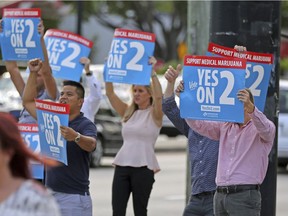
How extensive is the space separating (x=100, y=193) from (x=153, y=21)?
2739 centimetres

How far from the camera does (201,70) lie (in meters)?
7.04

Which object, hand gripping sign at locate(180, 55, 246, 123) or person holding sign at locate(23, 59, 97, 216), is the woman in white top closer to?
person holding sign at locate(23, 59, 97, 216)

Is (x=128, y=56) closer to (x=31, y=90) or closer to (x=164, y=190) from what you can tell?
(x=31, y=90)

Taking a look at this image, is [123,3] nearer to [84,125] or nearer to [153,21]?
[153,21]

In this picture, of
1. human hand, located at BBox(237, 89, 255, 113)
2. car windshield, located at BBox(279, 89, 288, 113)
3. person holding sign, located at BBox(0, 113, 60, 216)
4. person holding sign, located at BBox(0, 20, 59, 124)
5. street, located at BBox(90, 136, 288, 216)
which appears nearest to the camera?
person holding sign, located at BBox(0, 113, 60, 216)

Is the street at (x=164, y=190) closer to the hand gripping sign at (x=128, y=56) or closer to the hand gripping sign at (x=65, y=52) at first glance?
the hand gripping sign at (x=65, y=52)

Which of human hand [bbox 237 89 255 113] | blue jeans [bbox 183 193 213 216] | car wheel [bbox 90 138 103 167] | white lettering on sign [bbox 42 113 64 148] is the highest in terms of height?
human hand [bbox 237 89 255 113]

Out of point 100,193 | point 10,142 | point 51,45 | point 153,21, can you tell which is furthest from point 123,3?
point 10,142

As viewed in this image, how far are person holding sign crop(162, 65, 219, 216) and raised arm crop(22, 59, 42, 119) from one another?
3.97 ft

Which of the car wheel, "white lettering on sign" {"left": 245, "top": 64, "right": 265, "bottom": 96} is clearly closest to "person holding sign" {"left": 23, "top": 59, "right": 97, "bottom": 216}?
"white lettering on sign" {"left": 245, "top": 64, "right": 265, "bottom": 96}

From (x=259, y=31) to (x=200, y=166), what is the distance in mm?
1334

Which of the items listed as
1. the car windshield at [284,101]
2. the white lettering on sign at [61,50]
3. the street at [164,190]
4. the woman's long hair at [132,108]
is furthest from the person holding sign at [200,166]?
the car windshield at [284,101]

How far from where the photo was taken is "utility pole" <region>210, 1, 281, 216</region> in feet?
26.1

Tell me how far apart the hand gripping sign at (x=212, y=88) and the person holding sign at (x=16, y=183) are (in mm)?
3191
